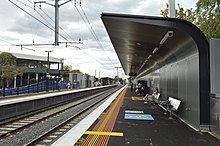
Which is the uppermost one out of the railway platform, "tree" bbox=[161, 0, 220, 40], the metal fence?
"tree" bbox=[161, 0, 220, 40]

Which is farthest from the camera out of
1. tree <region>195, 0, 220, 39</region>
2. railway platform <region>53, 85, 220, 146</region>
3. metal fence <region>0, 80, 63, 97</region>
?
metal fence <region>0, 80, 63, 97</region>

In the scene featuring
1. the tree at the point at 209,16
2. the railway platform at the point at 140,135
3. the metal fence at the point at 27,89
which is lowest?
the railway platform at the point at 140,135

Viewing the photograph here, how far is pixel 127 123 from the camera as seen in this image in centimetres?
801

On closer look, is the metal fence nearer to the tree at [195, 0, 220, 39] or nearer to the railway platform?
the railway platform

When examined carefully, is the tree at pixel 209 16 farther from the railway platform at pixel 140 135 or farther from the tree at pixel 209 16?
the railway platform at pixel 140 135

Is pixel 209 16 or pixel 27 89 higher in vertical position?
pixel 209 16

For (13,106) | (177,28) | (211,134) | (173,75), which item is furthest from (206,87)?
(13,106)

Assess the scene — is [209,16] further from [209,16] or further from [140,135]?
[140,135]

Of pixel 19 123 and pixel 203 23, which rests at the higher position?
pixel 203 23

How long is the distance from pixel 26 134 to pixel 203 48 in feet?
22.1

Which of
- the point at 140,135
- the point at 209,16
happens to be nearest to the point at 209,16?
the point at 209,16

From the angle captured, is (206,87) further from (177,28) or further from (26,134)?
(26,134)

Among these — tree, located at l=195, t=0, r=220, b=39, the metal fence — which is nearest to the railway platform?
tree, located at l=195, t=0, r=220, b=39

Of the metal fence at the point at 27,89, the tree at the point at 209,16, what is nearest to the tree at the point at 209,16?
the tree at the point at 209,16
